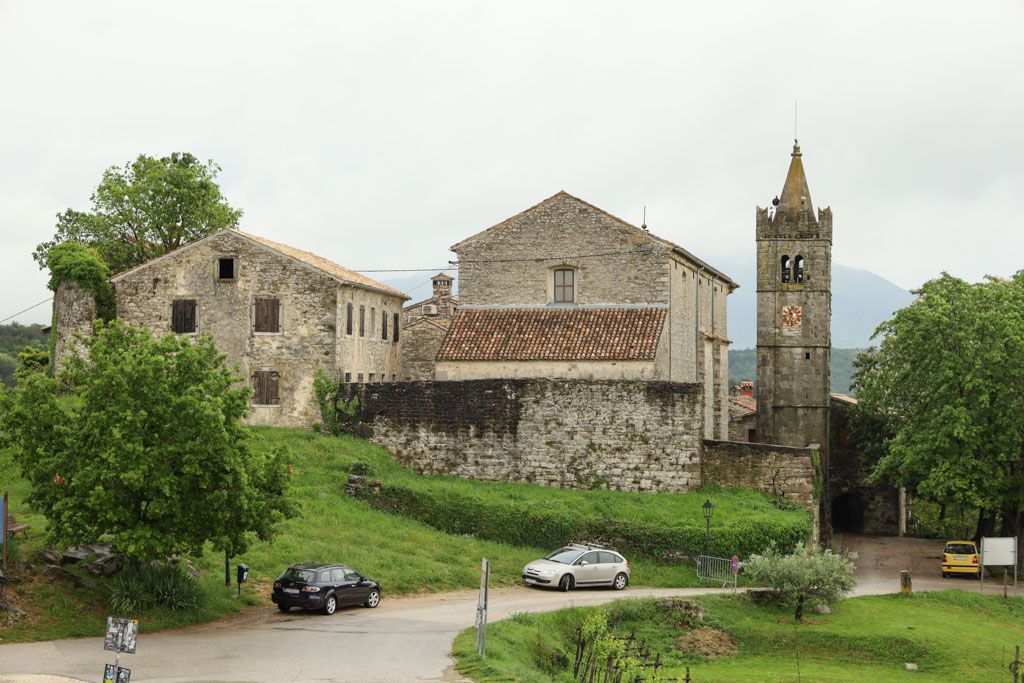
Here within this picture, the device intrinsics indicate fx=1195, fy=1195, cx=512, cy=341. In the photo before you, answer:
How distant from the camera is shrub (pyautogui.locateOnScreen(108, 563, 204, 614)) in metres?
27.3

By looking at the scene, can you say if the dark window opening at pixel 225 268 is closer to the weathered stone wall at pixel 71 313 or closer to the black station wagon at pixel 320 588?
the weathered stone wall at pixel 71 313

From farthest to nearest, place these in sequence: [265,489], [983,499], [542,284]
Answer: [542,284] < [983,499] < [265,489]

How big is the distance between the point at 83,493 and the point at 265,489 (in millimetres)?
4212

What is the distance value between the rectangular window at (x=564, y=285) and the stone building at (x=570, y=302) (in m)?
0.04

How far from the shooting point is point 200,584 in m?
29.4

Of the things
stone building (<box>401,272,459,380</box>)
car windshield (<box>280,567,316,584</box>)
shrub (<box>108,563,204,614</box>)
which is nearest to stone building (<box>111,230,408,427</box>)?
stone building (<box>401,272,459,380</box>)

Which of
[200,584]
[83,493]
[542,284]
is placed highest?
[542,284]

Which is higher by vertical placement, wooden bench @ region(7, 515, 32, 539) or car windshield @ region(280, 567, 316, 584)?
wooden bench @ region(7, 515, 32, 539)

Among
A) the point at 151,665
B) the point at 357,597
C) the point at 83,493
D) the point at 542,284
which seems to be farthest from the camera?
the point at 542,284

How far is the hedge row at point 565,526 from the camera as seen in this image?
3803cm

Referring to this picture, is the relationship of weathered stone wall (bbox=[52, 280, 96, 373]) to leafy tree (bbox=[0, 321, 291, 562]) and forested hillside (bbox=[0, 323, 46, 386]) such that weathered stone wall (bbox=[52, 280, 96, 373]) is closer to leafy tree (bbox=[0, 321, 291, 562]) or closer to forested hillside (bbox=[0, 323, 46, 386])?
leafy tree (bbox=[0, 321, 291, 562])

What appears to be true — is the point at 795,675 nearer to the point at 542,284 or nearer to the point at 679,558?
the point at 679,558

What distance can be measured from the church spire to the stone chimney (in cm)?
2141

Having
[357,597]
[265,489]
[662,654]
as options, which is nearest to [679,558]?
[662,654]
